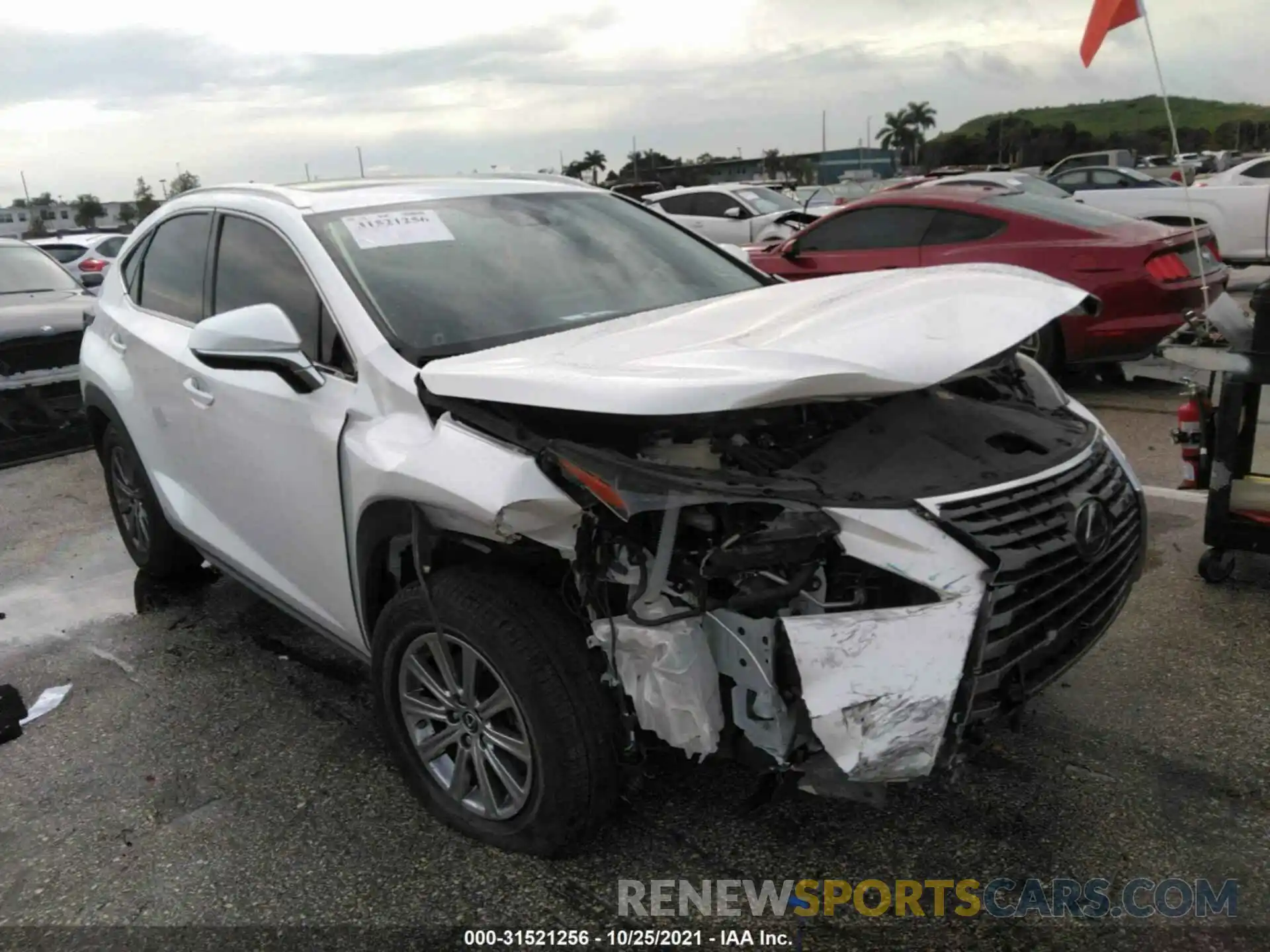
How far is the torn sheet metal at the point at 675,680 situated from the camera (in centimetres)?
228

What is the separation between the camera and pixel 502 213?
363 centimetres

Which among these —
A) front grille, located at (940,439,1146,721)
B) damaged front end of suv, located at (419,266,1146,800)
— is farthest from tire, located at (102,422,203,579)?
front grille, located at (940,439,1146,721)

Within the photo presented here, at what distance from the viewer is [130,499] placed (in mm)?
4879

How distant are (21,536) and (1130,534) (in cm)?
580

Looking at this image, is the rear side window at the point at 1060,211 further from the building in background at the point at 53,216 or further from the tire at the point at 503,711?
the building in background at the point at 53,216

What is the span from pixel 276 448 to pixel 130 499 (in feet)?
7.07

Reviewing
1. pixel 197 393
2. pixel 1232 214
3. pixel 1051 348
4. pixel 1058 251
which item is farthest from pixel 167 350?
pixel 1232 214

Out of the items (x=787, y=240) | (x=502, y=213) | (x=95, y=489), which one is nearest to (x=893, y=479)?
(x=502, y=213)

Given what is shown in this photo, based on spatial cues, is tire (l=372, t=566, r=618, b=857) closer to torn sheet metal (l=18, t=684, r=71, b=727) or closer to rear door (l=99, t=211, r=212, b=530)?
rear door (l=99, t=211, r=212, b=530)

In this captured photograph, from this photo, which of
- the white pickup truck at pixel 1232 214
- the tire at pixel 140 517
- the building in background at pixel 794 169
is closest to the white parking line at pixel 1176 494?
the tire at pixel 140 517

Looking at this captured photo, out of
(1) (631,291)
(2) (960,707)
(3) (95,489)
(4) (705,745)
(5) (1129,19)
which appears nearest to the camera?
(2) (960,707)

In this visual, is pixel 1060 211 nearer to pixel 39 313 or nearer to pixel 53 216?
pixel 39 313

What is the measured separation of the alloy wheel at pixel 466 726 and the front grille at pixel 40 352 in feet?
17.3

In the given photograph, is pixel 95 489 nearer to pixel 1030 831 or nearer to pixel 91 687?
pixel 91 687
